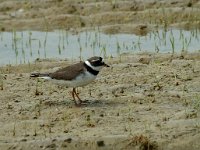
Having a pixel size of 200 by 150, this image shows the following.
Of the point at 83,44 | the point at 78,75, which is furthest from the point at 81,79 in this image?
the point at 83,44

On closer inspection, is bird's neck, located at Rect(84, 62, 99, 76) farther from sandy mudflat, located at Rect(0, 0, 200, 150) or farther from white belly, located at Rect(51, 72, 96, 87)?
sandy mudflat, located at Rect(0, 0, 200, 150)

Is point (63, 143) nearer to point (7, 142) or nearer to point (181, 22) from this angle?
point (7, 142)

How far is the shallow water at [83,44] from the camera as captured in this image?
12.2 m

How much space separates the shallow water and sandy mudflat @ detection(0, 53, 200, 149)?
1.15 meters

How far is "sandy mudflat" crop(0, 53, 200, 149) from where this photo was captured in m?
7.38

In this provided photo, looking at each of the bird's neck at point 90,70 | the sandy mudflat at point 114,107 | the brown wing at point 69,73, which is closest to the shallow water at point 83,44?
the sandy mudflat at point 114,107

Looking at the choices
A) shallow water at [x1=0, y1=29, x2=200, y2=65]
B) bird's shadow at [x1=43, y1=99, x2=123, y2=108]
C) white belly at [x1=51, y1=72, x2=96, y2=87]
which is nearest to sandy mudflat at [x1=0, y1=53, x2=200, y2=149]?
bird's shadow at [x1=43, y1=99, x2=123, y2=108]

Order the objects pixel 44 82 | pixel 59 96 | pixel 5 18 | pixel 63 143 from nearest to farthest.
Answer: pixel 63 143 < pixel 59 96 < pixel 44 82 < pixel 5 18

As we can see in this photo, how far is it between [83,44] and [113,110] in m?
4.61

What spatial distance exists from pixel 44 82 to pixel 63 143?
8.88 ft

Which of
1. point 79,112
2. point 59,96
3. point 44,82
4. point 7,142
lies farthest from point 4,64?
point 7,142

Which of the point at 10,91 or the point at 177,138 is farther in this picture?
the point at 10,91

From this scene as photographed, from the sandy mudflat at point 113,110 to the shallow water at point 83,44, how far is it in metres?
1.15

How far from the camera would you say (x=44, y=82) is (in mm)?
9953
